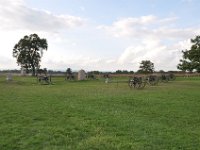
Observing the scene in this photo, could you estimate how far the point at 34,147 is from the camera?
8219 millimetres

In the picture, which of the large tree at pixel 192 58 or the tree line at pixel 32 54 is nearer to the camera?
the large tree at pixel 192 58

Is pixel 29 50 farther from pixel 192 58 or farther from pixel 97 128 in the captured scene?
pixel 97 128

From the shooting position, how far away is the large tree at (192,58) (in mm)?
44312

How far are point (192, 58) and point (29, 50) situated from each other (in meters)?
36.9

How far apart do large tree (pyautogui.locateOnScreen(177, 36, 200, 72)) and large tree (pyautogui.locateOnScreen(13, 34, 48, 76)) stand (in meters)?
34.8

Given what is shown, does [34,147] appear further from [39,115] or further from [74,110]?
[74,110]

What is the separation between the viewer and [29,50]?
7162 cm

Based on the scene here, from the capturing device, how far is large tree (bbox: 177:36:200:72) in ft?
145

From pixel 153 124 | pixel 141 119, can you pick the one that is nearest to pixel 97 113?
pixel 141 119

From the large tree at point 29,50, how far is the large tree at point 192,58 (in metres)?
34.8

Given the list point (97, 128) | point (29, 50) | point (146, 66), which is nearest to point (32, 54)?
point (29, 50)

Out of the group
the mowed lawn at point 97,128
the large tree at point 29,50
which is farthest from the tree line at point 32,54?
the mowed lawn at point 97,128

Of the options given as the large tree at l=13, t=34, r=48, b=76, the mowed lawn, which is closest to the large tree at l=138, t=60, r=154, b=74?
the large tree at l=13, t=34, r=48, b=76

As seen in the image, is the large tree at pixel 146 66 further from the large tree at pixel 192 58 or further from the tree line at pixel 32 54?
the large tree at pixel 192 58
